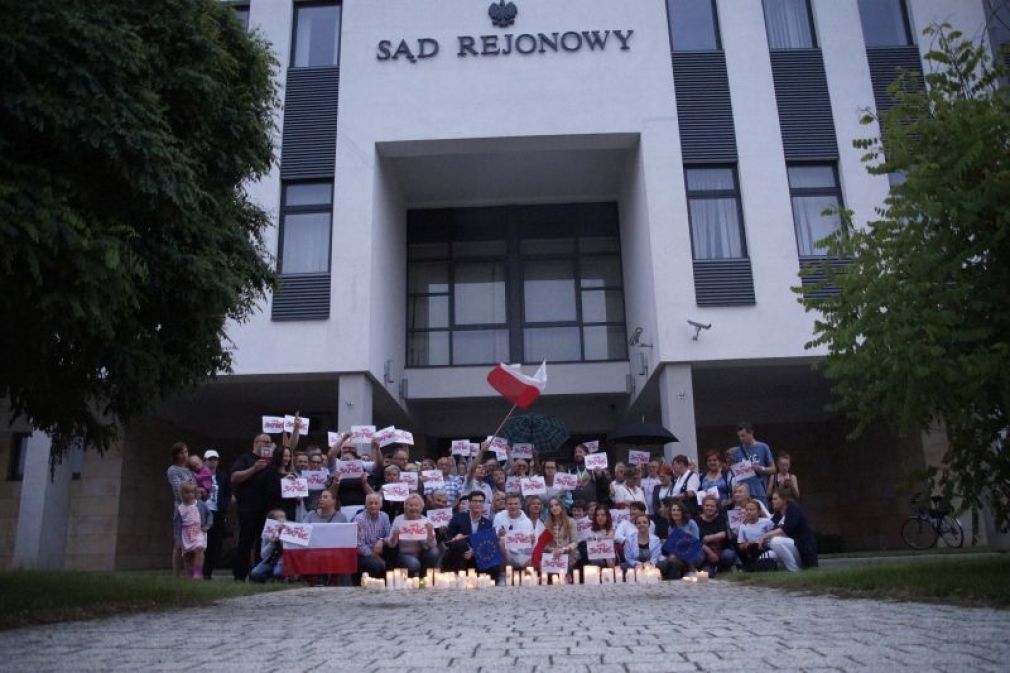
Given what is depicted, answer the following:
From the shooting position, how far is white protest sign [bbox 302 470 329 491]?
13211mm

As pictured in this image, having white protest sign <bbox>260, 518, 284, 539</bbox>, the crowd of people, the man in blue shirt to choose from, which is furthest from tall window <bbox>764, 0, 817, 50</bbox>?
white protest sign <bbox>260, 518, 284, 539</bbox>

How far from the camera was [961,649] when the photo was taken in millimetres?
4523

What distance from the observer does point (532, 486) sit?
44.2 feet

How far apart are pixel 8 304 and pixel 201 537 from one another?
6.55 meters

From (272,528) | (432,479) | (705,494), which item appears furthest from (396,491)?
(705,494)

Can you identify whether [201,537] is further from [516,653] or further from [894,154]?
[894,154]

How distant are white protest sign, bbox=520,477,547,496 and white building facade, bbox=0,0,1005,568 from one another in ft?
14.3

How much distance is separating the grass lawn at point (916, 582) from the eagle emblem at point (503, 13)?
44.0ft

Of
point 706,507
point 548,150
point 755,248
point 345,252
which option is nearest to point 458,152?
point 548,150

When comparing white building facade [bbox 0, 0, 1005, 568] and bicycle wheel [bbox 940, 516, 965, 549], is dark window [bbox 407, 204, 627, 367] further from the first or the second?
bicycle wheel [bbox 940, 516, 965, 549]

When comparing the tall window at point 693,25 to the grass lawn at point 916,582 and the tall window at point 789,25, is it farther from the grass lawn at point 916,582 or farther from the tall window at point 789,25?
the grass lawn at point 916,582

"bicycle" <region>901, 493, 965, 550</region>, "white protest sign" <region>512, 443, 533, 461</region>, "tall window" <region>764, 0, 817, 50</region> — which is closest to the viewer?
"white protest sign" <region>512, 443, 533, 461</region>

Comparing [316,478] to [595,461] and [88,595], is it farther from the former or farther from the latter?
[88,595]

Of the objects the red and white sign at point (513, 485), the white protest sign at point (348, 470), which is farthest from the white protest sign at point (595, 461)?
the white protest sign at point (348, 470)
